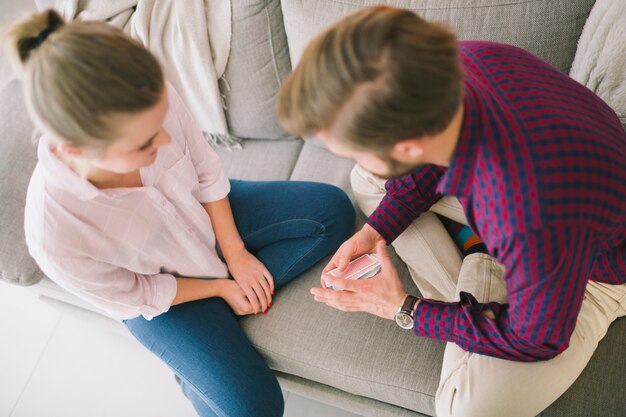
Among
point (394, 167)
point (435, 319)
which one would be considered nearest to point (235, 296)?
point (435, 319)

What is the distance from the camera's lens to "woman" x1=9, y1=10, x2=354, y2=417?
2.56ft

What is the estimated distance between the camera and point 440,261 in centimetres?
120

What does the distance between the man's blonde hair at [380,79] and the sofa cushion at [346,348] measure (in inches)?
23.8

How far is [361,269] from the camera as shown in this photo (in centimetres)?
119

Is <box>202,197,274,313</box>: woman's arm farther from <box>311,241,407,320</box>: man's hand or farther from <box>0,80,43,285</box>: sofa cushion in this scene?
<box>0,80,43,285</box>: sofa cushion

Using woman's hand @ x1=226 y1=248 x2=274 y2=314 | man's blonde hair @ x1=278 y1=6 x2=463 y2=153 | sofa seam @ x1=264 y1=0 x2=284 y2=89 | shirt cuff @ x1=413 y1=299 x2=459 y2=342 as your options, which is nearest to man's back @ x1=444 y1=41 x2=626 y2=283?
man's blonde hair @ x1=278 y1=6 x2=463 y2=153

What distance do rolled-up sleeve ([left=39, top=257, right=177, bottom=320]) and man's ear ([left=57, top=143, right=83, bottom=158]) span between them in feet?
0.72

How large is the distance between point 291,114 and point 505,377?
2.18ft

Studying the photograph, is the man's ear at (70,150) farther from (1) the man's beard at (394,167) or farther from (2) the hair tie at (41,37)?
(1) the man's beard at (394,167)

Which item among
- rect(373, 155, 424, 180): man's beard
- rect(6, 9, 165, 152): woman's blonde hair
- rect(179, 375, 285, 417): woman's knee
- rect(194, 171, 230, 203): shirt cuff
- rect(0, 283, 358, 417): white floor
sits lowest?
rect(0, 283, 358, 417): white floor

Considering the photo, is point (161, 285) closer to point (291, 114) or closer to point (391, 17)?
point (291, 114)

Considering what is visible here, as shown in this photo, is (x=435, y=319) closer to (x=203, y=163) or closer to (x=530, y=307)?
(x=530, y=307)

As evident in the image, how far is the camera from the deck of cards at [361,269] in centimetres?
118

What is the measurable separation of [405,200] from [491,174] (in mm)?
416
